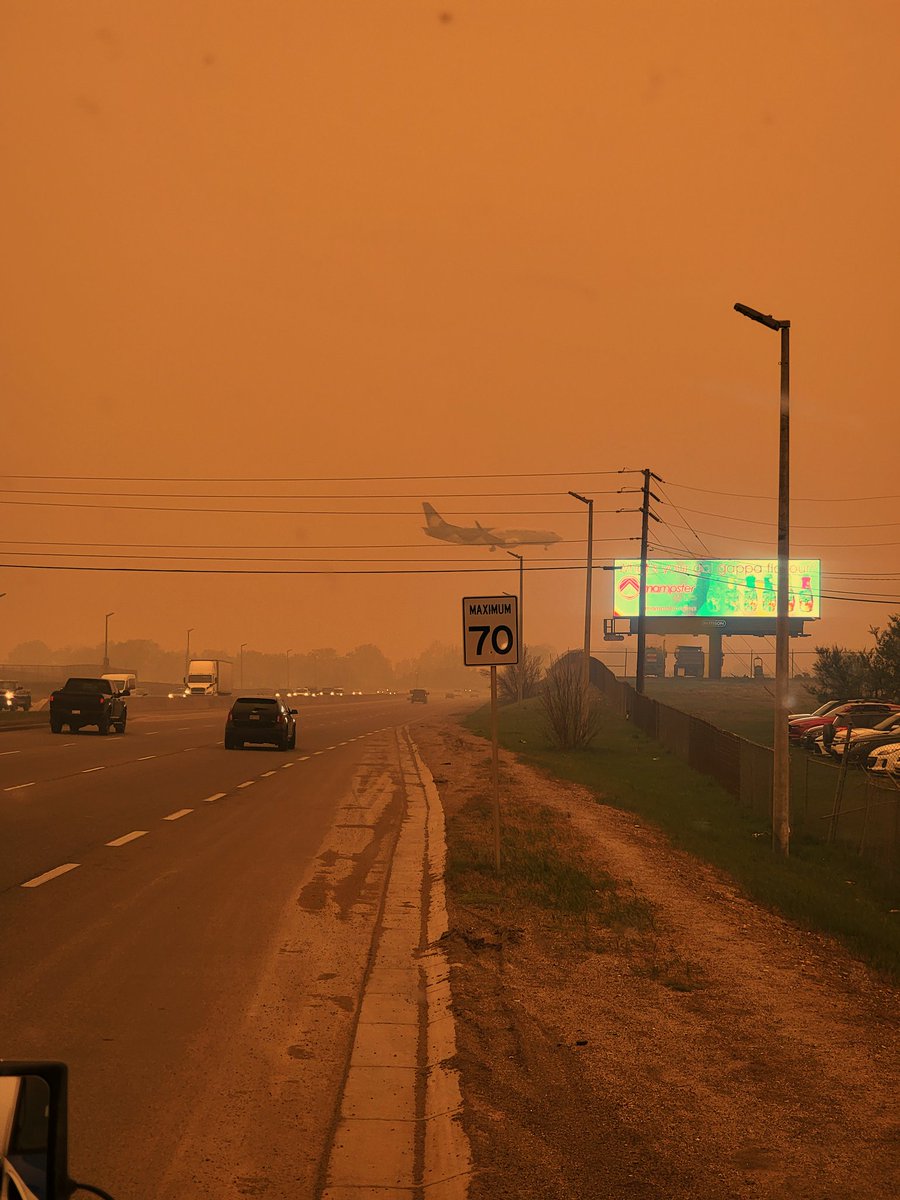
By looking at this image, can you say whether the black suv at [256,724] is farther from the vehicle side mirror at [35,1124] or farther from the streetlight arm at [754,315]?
the vehicle side mirror at [35,1124]

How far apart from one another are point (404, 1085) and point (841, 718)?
38896 millimetres

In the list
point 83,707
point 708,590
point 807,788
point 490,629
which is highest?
point 708,590

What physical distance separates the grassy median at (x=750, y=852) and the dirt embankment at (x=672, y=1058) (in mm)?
797

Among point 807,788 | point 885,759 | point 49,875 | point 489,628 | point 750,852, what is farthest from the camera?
point 885,759

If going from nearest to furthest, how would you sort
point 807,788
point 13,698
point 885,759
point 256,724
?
1. point 807,788
2. point 885,759
3. point 256,724
4. point 13,698

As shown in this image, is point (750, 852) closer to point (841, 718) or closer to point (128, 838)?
point (128, 838)

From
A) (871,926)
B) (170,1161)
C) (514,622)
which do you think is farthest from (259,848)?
(170,1161)

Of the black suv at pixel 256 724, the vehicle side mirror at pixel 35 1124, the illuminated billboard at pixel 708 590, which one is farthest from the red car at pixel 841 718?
the illuminated billboard at pixel 708 590

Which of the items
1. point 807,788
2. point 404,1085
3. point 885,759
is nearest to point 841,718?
point 885,759

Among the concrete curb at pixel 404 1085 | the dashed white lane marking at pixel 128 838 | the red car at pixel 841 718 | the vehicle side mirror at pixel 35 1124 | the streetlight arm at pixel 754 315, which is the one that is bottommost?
the dashed white lane marking at pixel 128 838

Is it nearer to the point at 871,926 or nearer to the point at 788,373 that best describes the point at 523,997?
the point at 871,926

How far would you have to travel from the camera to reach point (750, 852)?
19.7 meters

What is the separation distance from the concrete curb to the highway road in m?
0.14

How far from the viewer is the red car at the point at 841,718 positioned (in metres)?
42.5
